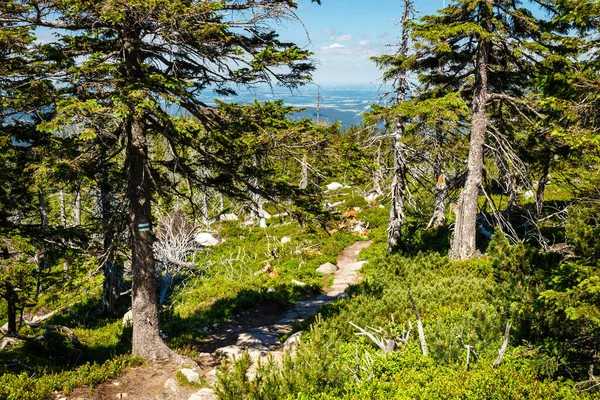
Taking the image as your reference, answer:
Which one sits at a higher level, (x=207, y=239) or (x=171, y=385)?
(x=171, y=385)

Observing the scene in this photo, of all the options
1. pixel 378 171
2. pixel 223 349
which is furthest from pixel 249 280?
pixel 378 171

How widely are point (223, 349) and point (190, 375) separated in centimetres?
207

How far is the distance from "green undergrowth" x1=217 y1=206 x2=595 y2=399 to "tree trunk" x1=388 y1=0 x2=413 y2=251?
6052 mm

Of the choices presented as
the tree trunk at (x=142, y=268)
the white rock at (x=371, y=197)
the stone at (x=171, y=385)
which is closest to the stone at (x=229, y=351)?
the tree trunk at (x=142, y=268)

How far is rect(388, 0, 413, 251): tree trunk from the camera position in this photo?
52.8 ft

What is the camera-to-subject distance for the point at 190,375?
8000 mm

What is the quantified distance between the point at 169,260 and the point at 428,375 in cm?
1261

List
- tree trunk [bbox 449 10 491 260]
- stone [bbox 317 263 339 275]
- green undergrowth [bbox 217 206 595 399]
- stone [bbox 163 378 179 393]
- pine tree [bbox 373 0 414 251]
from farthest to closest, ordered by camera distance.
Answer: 1. stone [bbox 317 263 339 275]
2. pine tree [bbox 373 0 414 251]
3. tree trunk [bbox 449 10 491 260]
4. stone [bbox 163 378 179 393]
5. green undergrowth [bbox 217 206 595 399]

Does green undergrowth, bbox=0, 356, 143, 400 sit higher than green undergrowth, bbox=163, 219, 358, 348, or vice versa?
green undergrowth, bbox=0, 356, 143, 400

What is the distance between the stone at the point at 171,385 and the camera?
750 cm

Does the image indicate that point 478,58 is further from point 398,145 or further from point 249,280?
point 249,280

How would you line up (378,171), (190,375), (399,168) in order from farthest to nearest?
(399,168), (378,171), (190,375)

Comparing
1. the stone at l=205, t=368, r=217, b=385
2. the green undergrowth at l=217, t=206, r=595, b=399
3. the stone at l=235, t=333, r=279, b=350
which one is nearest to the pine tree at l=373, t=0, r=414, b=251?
the green undergrowth at l=217, t=206, r=595, b=399

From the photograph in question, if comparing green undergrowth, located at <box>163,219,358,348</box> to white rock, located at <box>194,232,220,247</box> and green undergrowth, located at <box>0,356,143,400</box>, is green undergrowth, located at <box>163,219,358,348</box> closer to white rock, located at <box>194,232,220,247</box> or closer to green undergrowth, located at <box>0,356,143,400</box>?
white rock, located at <box>194,232,220,247</box>
